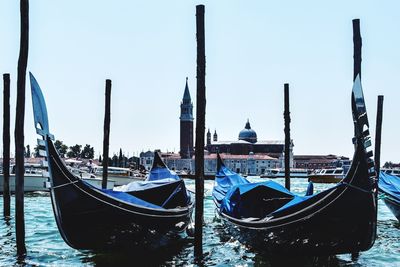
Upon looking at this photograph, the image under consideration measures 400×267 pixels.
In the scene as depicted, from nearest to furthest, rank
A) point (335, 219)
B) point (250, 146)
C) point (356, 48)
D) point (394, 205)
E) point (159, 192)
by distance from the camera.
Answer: point (335, 219) < point (356, 48) < point (159, 192) < point (394, 205) < point (250, 146)

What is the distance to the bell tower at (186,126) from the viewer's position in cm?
7906

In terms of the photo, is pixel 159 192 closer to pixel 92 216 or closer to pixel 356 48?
pixel 92 216

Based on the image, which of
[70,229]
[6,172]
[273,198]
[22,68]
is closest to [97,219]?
[70,229]

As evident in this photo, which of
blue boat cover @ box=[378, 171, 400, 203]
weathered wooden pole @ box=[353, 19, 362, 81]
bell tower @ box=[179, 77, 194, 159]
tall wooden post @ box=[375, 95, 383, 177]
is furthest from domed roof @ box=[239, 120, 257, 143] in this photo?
weathered wooden pole @ box=[353, 19, 362, 81]

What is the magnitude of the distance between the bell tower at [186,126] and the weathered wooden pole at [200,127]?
7109cm

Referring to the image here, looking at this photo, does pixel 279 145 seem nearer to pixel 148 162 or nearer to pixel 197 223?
pixel 148 162

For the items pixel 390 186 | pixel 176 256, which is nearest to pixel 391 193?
pixel 390 186

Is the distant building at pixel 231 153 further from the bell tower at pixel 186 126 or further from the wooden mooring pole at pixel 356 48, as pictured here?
the wooden mooring pole at pixel 356 48

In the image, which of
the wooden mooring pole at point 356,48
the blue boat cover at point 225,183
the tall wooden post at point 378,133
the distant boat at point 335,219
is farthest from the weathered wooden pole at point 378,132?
the distant boat at point 335,219

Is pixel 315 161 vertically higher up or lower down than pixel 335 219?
higher up

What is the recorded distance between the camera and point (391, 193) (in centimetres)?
1178

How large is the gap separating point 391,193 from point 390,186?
0.51m

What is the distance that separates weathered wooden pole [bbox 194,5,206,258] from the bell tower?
71091 millimetres

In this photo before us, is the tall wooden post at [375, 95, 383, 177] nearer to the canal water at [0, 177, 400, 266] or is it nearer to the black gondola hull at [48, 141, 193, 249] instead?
the canal water at [0, 177, 400, 266]
